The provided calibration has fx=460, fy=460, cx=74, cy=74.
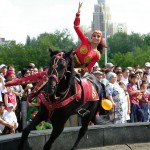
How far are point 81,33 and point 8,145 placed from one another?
236cm

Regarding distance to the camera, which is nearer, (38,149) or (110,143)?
(38,149)

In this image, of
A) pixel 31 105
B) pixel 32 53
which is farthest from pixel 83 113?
pixel 32 53

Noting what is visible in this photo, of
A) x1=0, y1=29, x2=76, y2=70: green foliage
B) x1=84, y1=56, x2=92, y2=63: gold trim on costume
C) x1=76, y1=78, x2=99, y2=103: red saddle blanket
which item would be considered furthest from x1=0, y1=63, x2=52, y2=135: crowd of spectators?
x1=0, y1=29, x2=76, y2=70: green foliage

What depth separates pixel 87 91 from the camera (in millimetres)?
8039

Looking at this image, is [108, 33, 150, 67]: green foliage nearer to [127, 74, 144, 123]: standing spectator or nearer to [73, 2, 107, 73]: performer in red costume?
[127, 74, 144, 123]: standing spectator

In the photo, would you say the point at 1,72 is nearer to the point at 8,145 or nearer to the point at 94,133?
the point at 94,133

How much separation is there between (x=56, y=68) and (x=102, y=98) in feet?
8.12

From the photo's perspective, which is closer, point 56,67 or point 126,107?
point 56,67

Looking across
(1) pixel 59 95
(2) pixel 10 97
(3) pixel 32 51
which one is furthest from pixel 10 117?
(3) pixel 32 51

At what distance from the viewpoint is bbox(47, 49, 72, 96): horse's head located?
666 cm

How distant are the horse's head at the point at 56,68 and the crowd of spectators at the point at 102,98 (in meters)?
2.08

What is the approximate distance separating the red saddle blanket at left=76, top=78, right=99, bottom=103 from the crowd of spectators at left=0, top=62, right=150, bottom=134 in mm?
563

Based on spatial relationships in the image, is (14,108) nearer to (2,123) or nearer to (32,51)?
(2,123)

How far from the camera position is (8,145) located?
768 centimetres
